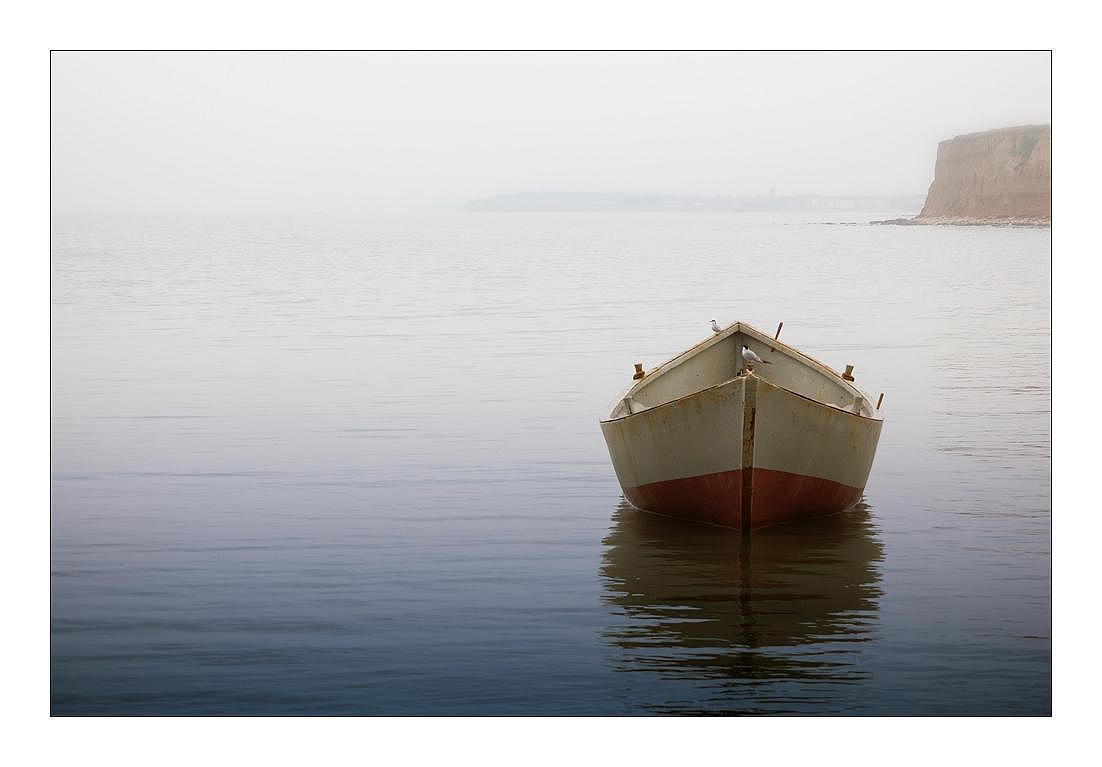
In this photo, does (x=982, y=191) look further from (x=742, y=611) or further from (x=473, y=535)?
(x=742, y=611)

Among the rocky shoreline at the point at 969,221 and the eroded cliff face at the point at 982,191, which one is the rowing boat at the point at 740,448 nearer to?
the eroded cliff face at the point at 982,191

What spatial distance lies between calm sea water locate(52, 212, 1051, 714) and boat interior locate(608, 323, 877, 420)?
93cm

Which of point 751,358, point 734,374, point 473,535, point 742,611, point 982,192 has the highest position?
point 982,192

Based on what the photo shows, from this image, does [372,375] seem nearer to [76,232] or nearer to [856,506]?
[76,232]

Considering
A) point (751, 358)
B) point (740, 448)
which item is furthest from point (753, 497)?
point (751, 358)

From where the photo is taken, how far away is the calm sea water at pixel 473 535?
8.68 metres

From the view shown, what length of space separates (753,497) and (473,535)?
85.1 inches

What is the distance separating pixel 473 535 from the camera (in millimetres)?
11891

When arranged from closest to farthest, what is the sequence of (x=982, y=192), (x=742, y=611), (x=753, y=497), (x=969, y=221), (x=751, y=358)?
1. (x=742, y=611)
2. (x=753, y=497)
3. (x=751, y=358)
4. (x=982, y=192)
5. (x=969, y=221)

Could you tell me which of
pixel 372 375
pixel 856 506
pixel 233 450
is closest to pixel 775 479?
pixel 856 506

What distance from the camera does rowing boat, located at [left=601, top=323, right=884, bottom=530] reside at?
1152cm

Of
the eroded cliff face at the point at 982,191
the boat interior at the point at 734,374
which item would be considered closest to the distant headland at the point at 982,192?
the eroded cliff face at the point at 982,191

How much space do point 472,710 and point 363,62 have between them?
7.01 metres

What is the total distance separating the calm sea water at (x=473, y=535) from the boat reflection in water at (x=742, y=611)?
0.03 metres
